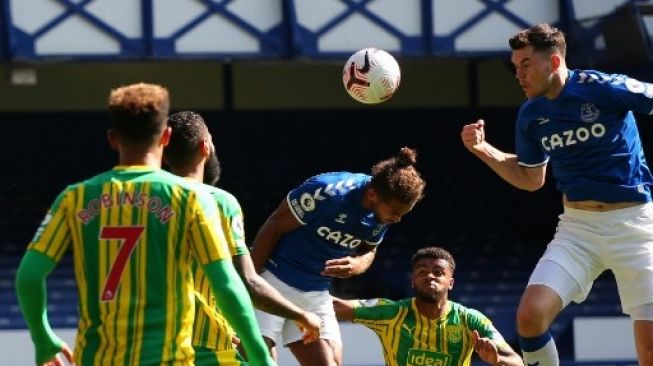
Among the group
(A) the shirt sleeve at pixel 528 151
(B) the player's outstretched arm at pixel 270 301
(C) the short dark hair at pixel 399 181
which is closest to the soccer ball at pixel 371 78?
(C) the short dark hair at pixel 399 181

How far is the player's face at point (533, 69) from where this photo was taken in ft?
26.3

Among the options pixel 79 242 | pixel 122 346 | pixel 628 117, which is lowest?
pixel 122 346

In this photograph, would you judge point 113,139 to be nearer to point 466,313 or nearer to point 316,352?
point 316,352

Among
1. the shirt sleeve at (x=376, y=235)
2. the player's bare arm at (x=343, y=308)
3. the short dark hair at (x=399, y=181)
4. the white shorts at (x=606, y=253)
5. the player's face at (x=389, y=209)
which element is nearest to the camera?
the white shorts at (x=606, y=253)

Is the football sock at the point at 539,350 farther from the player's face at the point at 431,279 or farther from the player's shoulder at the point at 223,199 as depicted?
the player's shoulder at the point at 223,199

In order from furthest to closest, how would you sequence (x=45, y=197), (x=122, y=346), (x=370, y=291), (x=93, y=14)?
(x=45, y=197) → (x=370, y=291) → (x=93, y=14) → (x=122, y=346)

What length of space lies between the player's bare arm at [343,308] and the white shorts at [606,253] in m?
1.88

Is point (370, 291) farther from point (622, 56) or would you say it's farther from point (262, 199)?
point (622, 56)

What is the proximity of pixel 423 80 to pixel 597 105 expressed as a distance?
11.8 metres

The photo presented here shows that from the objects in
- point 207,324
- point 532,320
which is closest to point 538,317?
point 532,320

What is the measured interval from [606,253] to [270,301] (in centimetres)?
260

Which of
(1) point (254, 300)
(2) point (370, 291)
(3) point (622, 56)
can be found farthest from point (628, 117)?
(2) point (370, 291)

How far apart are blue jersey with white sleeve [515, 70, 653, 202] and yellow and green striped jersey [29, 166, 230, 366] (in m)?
3.08

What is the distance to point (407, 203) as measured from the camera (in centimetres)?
821
